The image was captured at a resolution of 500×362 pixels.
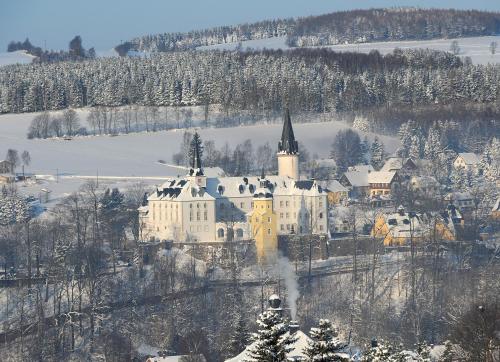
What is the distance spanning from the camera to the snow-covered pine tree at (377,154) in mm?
108975

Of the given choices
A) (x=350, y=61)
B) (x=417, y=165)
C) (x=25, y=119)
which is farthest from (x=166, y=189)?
(x=350, y=61)

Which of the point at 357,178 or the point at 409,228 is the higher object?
the point at 409,228


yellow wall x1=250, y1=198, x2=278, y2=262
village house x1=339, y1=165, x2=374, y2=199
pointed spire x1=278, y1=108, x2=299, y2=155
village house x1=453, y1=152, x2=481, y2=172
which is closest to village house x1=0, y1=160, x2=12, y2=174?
village house x1=339, y1=165, x2=374, y2=199

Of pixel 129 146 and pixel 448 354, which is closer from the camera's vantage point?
pixel 448 354

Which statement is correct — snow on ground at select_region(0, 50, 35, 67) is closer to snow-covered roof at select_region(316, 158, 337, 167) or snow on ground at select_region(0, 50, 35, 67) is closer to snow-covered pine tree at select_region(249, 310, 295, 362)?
snow-covered roof at select_region(316, 158, 337, 167)

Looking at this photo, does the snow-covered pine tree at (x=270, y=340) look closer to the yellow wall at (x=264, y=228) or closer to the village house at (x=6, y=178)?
the yellow wall at (x=264, y=228)

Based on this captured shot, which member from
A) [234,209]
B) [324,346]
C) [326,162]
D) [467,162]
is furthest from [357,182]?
[324,346]

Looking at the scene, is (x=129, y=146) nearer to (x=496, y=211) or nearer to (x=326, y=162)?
(x=326, y=162)

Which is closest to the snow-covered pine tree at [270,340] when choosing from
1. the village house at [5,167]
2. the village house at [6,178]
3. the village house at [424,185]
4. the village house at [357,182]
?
the village house at [424,185]

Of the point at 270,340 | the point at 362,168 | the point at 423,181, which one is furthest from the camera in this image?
the point at 362,168

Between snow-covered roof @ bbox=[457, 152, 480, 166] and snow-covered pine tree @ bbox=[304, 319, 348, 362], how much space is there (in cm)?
8251

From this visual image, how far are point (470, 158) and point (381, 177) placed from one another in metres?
12.7

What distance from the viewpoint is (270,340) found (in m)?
27.1

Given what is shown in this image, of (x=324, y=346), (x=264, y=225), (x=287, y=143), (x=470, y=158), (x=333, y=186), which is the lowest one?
(x=470, y=158)
